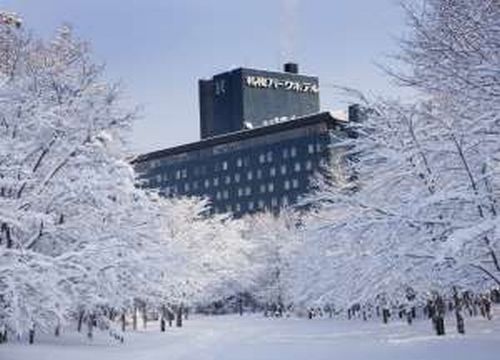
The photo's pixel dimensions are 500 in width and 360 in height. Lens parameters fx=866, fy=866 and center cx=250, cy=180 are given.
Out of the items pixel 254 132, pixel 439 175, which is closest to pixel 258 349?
pixel 439 175

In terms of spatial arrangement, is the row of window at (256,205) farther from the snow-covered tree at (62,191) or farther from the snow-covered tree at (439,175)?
the snow-covered tree at (439,175)

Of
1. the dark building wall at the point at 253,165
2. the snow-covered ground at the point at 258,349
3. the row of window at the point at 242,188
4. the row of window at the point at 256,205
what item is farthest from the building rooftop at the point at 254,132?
the snow-covered ground at the point at 258,349

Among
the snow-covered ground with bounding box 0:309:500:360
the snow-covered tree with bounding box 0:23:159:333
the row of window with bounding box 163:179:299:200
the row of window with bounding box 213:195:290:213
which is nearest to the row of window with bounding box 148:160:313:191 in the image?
the row of window with bounding box 163:179:299:200

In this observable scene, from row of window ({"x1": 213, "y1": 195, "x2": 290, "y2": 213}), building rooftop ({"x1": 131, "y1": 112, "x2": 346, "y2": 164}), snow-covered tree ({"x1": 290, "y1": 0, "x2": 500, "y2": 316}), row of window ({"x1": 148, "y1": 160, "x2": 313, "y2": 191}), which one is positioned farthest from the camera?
row of window ({"x1": 213, "y1": 195, "x2": 290, "y2": 213})

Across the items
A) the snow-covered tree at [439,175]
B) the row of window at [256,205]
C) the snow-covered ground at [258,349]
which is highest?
the row of window at [256,205]

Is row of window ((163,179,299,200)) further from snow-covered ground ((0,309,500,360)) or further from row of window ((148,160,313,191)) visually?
snow-covered ground ((0,309,500,360))

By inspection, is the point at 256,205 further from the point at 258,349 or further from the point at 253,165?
the point at 258,349

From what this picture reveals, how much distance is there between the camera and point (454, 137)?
1529cm

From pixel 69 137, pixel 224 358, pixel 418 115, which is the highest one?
pixel 69 137

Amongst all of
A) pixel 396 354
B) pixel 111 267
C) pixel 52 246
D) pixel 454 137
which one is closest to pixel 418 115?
pixel 454 137

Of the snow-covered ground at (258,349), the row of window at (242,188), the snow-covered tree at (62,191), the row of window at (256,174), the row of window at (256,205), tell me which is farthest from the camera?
the row of window at (256,205)

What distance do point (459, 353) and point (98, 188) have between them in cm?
1236

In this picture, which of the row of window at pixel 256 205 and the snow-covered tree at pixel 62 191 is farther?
the row of window at pixel 256 205

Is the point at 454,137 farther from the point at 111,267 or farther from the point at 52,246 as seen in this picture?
the point at 52,246
